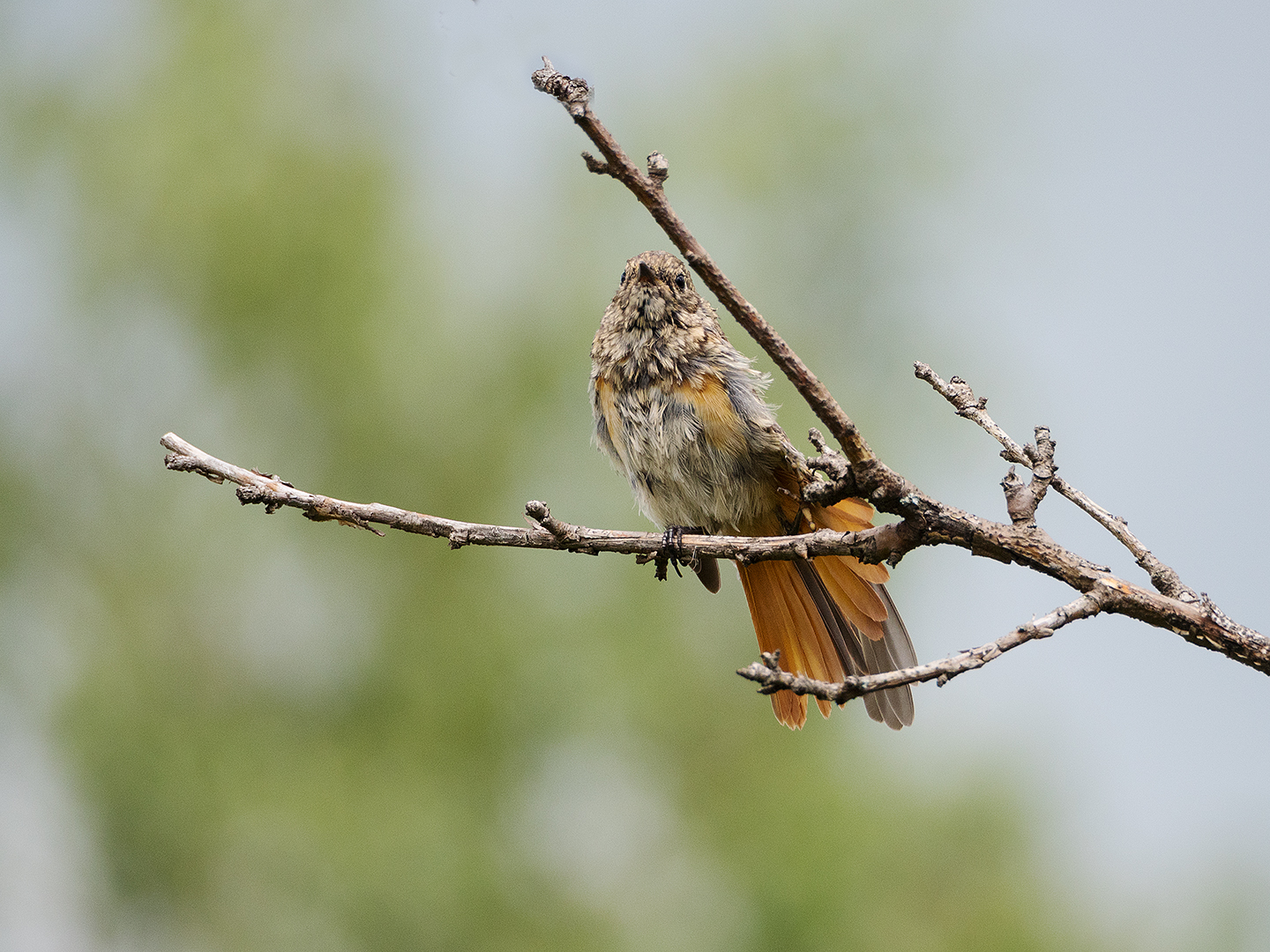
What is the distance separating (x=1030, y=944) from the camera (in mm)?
8211

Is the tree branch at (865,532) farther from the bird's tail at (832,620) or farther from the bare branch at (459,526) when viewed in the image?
the bird's tail at (832,620)

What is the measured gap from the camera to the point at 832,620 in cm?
332

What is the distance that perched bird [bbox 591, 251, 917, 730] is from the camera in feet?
11.0

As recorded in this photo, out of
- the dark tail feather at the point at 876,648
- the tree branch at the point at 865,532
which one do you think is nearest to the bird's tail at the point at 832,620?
the dark tail feather at the point at 876,648

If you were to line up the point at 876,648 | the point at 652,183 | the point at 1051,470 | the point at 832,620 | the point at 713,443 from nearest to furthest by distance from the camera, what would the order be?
the point at 652,183, the point at 1051,470, the point at 876,648, the point at 832,620, the point at 713,443

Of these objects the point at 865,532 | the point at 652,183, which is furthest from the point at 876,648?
the point at 652,183

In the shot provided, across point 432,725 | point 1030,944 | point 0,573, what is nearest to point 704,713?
point 432,725

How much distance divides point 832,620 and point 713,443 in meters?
0.68

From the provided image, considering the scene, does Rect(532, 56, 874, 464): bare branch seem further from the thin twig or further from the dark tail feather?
the dark tail feather

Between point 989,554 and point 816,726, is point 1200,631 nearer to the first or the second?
point 989,554

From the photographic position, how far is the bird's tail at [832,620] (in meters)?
3.07

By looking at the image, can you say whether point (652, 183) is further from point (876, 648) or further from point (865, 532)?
point (876, 648)

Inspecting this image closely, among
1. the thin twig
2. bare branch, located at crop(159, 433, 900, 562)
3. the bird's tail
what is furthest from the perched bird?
bare branch, located at crop(159, 433, 900, 562)

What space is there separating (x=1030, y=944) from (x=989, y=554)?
7486mm
